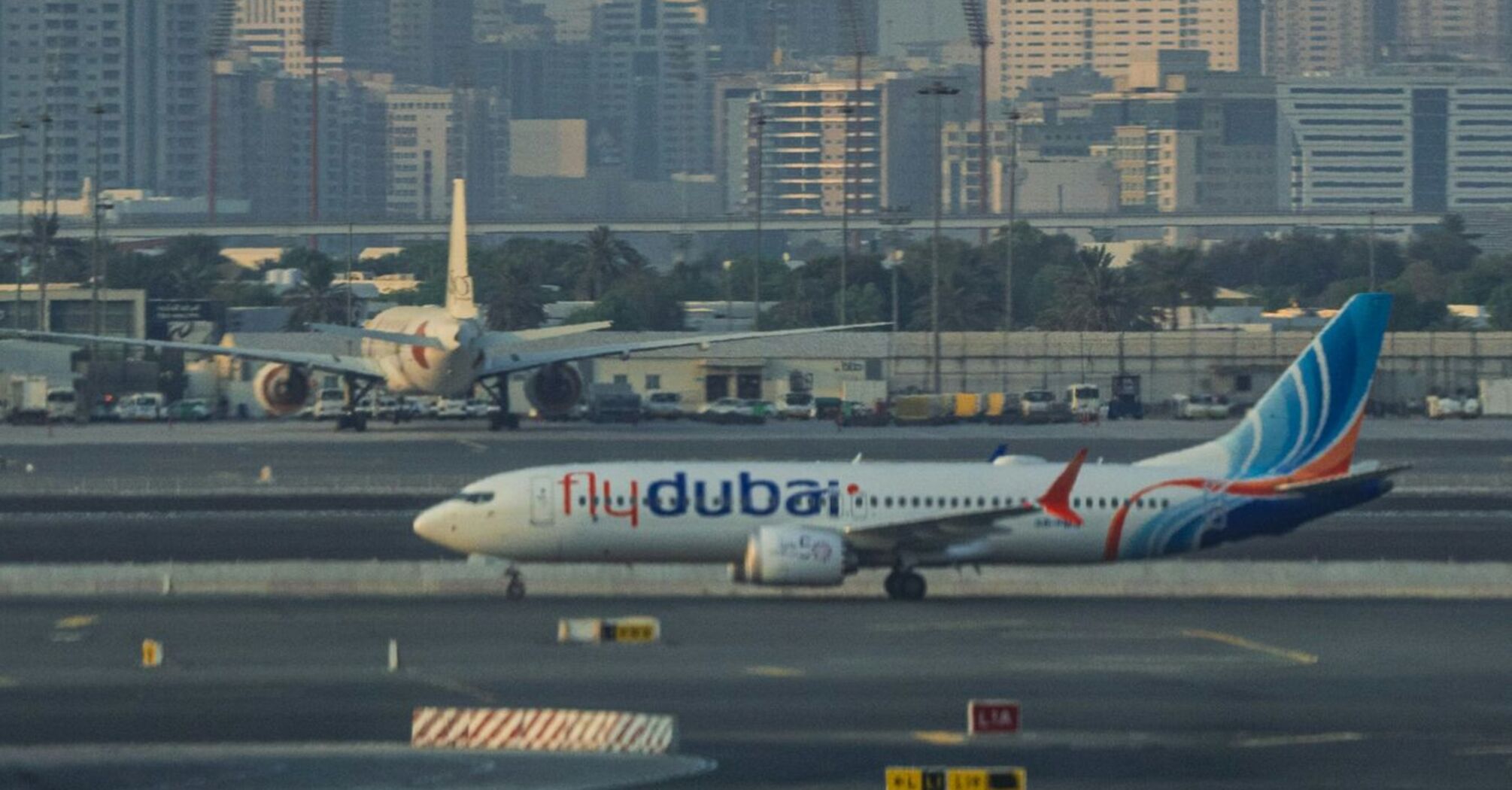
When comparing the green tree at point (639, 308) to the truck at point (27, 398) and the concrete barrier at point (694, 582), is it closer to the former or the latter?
the truck at point (27, 398)

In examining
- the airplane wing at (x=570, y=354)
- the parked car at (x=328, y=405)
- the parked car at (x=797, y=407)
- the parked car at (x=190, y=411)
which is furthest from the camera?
the parked car at (x=190, y=411)

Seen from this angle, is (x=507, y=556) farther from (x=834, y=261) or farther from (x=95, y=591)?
(x=834, y=261)

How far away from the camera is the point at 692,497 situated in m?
50.2

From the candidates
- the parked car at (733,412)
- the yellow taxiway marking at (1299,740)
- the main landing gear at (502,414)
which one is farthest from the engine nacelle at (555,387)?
the yellow taxiway marking at (1299,740)

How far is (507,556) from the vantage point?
50.2 metres

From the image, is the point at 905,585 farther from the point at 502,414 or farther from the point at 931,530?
the point at 502,414

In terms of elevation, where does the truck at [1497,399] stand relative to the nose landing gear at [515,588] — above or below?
above

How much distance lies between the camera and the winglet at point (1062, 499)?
5066 centimetres

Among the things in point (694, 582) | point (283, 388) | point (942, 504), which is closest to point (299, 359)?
point (283, 388)

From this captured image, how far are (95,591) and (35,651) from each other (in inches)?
339

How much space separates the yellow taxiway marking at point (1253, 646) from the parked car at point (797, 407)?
7337 cm

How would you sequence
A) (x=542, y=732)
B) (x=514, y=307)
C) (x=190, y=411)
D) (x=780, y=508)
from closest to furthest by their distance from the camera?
1. (x=542, y=732)
2. (x=780, y=508)
3. (x=190, y=411)
4. (x=514, y=307)

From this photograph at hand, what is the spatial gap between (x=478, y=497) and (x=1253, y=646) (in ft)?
50.3

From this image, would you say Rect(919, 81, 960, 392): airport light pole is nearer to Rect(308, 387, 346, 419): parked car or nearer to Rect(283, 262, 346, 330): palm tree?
Rect(308, 387, 346, 419): parked car
